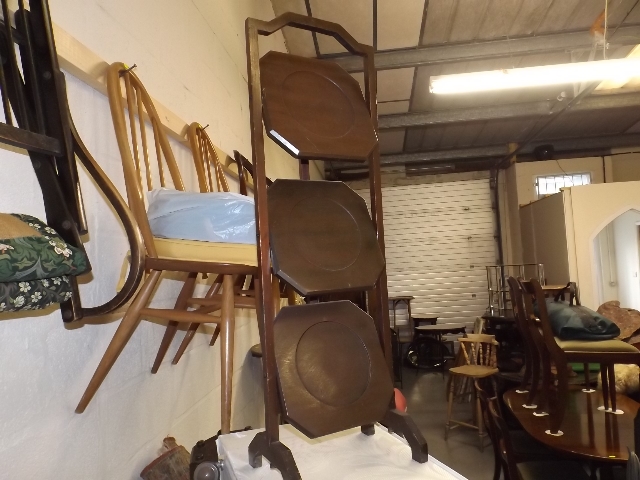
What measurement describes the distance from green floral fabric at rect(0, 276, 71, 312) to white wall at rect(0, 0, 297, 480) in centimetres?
26

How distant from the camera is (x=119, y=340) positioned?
3.83 ft

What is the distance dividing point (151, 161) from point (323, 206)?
0.76 metres

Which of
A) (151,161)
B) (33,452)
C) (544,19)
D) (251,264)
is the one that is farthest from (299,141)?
(544,19)

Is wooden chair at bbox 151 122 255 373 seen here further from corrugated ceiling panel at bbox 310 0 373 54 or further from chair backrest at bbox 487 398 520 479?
corrugated ceiling panel at bbox 310 0 373 54

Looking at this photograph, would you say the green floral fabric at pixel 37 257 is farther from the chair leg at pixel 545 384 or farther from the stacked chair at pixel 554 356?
the chair leg at pixel 545 384

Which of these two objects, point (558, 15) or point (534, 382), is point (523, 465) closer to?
point (534, 382)

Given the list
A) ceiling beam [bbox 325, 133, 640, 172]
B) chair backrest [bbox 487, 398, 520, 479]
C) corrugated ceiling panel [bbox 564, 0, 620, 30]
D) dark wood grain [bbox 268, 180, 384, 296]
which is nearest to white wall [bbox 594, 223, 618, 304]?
ceiling beam [bbox 325, 133, 640, 172]

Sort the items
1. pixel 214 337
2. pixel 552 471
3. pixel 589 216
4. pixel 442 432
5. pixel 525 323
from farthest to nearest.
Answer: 1. pixel 589 216
2. pixel 442 432
3. pixel 525 323
4. pixel 552 471
5. pixel 214 337

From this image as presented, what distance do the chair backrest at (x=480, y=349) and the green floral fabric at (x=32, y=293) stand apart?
15.5 ft

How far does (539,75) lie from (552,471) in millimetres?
2619

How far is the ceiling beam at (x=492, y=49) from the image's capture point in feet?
13.8

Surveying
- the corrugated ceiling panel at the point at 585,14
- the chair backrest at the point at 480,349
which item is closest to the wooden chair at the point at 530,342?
the chair backrest at the point at 480,349

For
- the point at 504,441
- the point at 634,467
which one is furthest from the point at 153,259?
the point at 504,441

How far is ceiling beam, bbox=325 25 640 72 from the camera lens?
4211mm
